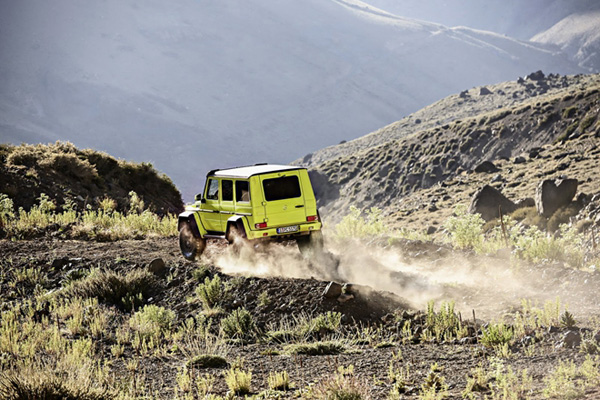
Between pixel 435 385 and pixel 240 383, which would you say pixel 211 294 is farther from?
pixel 435 385

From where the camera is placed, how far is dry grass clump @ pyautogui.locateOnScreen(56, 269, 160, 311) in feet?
38.7

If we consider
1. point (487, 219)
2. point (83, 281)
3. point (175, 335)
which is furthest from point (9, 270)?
point (487, 219)

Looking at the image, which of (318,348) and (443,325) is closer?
(318,348)

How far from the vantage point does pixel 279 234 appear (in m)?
13.0

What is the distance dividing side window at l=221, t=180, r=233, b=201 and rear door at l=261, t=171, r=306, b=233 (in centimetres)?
94

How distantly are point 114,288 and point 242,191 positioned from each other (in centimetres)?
317

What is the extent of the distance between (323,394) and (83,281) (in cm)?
→ 768

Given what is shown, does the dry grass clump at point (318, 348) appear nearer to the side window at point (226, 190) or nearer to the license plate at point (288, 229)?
the license plate at point (288, 229)

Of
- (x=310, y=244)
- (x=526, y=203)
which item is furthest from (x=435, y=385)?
(x=526, y=203)

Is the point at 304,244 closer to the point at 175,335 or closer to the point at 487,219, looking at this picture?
the point at 175,335

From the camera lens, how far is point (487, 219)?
31.8m

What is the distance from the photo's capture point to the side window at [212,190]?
1389 centimetres

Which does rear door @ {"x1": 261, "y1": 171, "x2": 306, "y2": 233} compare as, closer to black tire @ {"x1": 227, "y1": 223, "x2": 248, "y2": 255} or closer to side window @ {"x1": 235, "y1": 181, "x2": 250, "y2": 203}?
side window @ {"x1": 235, "y1": 181, "x2": 250, "y2": 203}

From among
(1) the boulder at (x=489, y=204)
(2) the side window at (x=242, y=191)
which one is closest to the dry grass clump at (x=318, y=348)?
(2) the side window at (x=242, y=191)
